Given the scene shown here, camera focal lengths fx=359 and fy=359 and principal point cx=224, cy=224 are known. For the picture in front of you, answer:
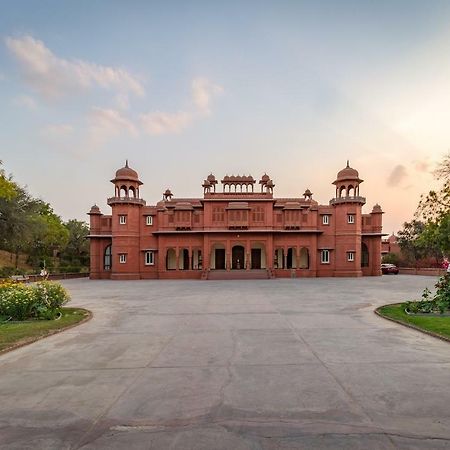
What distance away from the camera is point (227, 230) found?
38656 mm

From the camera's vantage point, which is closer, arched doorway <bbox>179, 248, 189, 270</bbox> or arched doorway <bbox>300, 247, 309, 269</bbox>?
arched doorway <bbox>179, 248, 189, 270</bbox>

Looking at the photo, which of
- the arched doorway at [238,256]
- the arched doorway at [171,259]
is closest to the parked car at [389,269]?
the arched doorway at [238,256]

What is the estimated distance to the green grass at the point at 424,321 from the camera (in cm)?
962

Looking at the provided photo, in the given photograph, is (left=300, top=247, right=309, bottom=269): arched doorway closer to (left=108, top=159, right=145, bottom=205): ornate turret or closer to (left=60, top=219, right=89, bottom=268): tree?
(left=108, top=159, right=145, bottom=205): ornate turret

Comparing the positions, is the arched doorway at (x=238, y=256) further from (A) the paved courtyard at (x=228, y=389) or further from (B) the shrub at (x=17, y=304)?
(A) the paved courtyard at (x=228, y=389)

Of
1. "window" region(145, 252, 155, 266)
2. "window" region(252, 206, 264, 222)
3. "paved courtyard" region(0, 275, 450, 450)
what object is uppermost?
"window" region(252, 206, 264, 222)

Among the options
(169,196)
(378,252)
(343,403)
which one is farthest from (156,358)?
(378,252)

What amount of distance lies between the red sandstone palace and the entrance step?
1.78ft

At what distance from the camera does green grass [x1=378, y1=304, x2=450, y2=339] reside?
9.62 metres

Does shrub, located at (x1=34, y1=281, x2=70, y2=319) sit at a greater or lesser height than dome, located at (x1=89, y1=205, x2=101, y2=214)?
lesser

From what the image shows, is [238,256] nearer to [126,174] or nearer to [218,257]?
[218,257]

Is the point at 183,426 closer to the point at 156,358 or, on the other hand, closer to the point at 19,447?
the point at 19,447

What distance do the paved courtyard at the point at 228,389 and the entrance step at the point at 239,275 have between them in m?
26.9

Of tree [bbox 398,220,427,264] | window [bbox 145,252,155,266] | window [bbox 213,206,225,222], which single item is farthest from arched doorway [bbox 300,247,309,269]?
tree [bbox 398,220,427,264]
